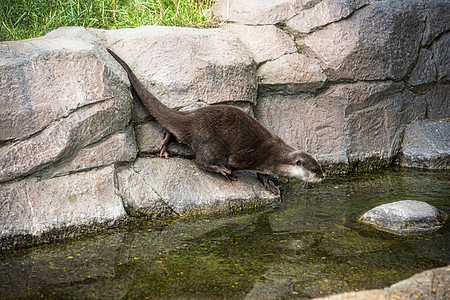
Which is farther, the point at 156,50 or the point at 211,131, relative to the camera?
the point at 156,50

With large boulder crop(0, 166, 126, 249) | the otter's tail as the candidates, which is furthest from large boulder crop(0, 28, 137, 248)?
the otter's tail

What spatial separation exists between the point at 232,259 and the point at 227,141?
1246mm

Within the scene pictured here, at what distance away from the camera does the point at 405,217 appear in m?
3.71

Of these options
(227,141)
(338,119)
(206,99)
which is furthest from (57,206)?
(338,119)

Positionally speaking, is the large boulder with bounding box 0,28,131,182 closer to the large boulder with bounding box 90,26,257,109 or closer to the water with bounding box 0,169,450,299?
the large boulder with bounding box 90,26,257,109

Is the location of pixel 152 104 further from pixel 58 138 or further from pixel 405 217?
pixel 405 217

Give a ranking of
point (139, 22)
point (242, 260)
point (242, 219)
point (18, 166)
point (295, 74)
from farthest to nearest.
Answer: point (139, 22) < point (295, 74) < point (242, 219) < point (18, 166) < point (242, 260)

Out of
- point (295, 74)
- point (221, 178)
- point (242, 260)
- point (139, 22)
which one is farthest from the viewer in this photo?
point (139, 22)

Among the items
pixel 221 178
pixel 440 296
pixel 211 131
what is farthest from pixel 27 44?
pixel 440 296

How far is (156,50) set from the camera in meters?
4.34

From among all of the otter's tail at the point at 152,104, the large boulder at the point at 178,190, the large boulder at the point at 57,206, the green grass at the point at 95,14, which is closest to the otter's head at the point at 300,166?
the large boulder at the point at 178,190

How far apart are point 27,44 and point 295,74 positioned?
2.46 m

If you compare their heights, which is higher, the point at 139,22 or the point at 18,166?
the point at 139,22

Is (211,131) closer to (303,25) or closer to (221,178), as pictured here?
(221,178)
